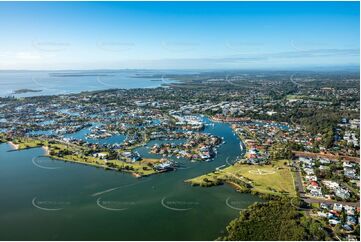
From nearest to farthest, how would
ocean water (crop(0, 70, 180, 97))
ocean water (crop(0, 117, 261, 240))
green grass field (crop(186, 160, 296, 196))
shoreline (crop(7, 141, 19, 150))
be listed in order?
ocean water (crop(0, 117, 261, 240)) → green grass field (crop(186, 160, 296, 196)) → shoreline (crop(7, 141, 19, 150)) → ocean water (crop(0, 70, 180, 97))

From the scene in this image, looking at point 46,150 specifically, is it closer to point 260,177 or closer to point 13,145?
point 13,145

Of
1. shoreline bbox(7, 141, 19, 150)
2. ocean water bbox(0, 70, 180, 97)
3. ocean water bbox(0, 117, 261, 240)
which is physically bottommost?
ocean water bbox(0, 117, 261, 240)

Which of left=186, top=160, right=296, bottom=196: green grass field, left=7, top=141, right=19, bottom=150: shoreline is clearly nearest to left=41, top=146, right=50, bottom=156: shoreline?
left=7, top=141, right=19, bottom=150: shoreline

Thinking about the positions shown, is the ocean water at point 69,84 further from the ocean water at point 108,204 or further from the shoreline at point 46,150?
the ocean water at point 108,204

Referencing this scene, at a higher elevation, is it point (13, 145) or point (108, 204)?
point (13, 145)

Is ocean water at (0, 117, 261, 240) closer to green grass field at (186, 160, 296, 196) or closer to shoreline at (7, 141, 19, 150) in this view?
green grass field at (186, 160, 296, 196)

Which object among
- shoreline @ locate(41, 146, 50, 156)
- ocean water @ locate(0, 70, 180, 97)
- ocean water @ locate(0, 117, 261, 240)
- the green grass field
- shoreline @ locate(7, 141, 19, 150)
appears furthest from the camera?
ocean water @ locate(0, 70, 180, 97)

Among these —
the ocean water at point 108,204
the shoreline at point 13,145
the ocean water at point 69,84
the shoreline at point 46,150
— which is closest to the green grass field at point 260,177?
the ocean water at point 108,204

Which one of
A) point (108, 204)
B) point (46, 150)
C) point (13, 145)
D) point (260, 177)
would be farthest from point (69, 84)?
point (260, 177)
